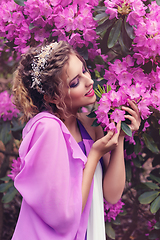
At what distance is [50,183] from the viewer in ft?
3.77

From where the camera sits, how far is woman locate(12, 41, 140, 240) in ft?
3.83

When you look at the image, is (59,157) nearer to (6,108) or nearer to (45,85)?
(45,85)

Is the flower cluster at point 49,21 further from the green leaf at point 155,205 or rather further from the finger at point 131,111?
the green leaf at point 155,205

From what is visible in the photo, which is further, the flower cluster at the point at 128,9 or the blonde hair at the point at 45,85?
the flower cluster at the point at 128,9

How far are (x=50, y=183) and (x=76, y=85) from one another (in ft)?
1.61

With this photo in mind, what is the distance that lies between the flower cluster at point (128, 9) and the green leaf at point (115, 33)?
2.2 inches

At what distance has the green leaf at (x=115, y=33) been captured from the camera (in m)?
1.52

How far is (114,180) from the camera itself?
54.7 inches

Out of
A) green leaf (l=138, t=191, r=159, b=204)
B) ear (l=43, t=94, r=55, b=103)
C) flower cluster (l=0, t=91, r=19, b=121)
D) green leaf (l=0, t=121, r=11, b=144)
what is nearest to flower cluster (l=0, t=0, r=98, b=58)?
ear (l=43, t=94, r=55, b=103)

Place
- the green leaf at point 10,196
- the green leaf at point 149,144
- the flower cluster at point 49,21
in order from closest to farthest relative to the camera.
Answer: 1. the flower cluster at point 49,21
2. the green leaf at point 149,144
3. the green leaf at point 10,196

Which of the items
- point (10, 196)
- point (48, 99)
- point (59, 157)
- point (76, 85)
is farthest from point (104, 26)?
point (10, 196)

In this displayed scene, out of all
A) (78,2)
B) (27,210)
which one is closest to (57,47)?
(78,2)

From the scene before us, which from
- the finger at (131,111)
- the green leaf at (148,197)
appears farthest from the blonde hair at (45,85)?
the green leaf at (148,197)

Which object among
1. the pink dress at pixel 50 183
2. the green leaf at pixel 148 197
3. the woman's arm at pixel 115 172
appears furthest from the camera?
the green leaf at pixel 148 197
